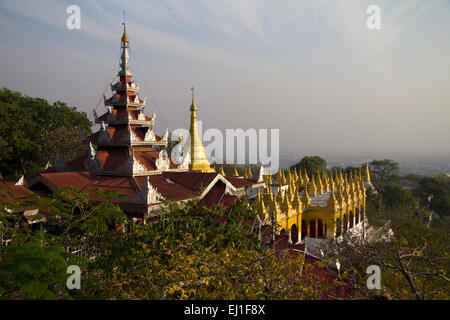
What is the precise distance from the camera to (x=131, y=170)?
16062 mm

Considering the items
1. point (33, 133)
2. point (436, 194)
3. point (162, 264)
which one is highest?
point (33, 133)

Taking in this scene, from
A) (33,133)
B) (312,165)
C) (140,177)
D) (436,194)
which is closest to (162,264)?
(140,177)

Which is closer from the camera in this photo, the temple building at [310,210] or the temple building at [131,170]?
the temple building at [131,170]

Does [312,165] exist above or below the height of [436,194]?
above

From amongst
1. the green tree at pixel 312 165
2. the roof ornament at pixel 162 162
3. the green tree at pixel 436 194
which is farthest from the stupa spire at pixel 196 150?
the green tree at pixel 436 194

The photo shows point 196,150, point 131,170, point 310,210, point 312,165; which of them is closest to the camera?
point 131,170

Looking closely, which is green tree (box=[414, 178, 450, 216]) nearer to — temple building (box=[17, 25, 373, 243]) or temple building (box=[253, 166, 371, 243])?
temple building (box=[253, 166, 371, 243])

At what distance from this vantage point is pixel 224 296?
702 cm

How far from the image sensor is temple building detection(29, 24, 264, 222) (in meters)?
14.5

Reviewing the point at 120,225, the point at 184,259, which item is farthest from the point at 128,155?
the point at 184,259

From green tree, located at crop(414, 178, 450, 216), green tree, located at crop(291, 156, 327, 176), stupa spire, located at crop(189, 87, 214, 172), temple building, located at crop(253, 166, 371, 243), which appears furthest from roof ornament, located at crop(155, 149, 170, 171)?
green tree, located at crop(414, 178, 450, 216)

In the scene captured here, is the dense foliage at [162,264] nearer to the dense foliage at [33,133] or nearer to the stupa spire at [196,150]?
the dense foliage at [33,133]

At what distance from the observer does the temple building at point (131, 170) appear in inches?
570

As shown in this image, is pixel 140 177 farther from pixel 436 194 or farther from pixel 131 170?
pixel 436 194
